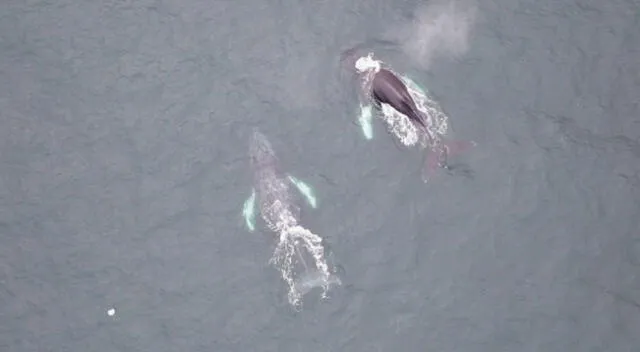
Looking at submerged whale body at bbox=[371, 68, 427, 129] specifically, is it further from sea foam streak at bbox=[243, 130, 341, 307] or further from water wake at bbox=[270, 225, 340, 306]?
water wake at bbox=[270, 225, 340, 306]

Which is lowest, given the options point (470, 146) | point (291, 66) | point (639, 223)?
A: point (639, 223)

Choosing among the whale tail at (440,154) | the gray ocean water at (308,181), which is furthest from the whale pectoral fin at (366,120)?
the whale tail at (440,154)

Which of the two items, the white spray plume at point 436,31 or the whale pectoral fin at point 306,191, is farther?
the white spray plume at point 436,31

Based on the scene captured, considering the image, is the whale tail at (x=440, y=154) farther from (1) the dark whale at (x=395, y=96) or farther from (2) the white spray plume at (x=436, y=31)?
(2) the white spray plume at (x=436, y=31)

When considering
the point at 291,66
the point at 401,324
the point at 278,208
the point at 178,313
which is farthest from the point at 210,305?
the point at 291,66

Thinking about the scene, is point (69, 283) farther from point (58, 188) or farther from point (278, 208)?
point (278, 208)

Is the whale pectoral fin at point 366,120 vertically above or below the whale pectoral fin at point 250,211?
above
